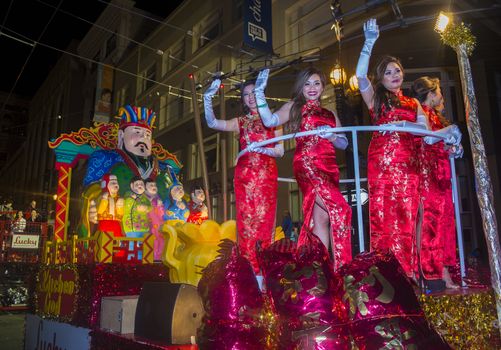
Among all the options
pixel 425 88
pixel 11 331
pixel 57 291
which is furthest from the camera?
pixel 11 331

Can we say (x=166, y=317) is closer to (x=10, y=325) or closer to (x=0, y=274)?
(x=10, y=325)

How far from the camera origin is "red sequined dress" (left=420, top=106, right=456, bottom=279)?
8.36 feet

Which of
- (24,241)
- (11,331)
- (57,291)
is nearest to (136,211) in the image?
(57,291)

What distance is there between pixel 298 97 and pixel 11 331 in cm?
682

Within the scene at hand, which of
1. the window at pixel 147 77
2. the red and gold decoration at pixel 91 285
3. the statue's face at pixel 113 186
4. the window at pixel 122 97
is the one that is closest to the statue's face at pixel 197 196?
the statue's face at pixel 113 186

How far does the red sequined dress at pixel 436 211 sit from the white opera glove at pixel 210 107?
5.40 ft

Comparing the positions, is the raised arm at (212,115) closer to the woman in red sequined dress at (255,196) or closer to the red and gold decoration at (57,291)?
the woman in red sequined dress at (255,196)

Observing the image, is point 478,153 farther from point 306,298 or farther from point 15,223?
point 15,223

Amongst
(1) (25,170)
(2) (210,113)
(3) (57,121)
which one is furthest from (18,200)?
(2) (210,113)

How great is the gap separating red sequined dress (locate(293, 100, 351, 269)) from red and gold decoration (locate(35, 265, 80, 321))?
2.73 m

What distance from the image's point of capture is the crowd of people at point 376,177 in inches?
93.4

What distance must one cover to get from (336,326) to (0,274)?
31.7 ft

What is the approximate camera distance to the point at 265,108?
105 inches

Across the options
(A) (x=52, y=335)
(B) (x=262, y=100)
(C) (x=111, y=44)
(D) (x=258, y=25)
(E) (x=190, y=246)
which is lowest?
(A) (x=52, y=335)
